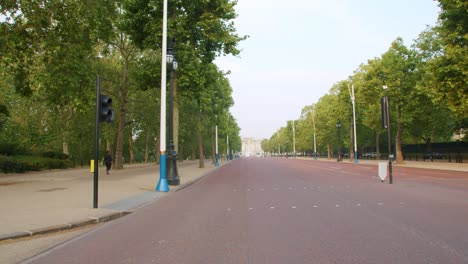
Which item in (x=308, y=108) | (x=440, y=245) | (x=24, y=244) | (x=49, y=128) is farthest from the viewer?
(x=308, y=108)

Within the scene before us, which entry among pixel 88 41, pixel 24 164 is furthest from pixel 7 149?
pixel 88 41

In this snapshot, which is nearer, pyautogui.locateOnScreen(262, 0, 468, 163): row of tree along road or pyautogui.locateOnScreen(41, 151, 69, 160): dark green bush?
pyautogui.locateOnScreen(262, 0, 468, 163): row of tree along road

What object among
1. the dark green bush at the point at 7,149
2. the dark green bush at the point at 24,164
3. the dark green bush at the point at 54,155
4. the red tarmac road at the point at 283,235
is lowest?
the red tarmac road at the point at 283,235

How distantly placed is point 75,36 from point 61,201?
35.0ft

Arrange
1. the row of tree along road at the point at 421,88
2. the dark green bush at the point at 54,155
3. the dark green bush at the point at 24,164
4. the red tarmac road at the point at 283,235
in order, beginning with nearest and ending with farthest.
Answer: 1. the red tarmac road at the point at 283,235
2. the row of tree along road at the point at 421,88
3. the dark green bush at the point at 24,164
4. the dark green bush at the point at 54,155

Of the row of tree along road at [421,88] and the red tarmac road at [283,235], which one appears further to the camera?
the row of tree along road at [421,88]

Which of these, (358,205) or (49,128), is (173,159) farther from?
(49,128)

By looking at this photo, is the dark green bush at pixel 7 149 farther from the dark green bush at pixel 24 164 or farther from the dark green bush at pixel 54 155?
the dark green bush at pixel 54 155

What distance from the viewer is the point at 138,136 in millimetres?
65875

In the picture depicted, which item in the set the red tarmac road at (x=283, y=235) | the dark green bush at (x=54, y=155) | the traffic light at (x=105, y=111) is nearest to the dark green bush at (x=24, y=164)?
the dark green bush at (x=54, y=155)

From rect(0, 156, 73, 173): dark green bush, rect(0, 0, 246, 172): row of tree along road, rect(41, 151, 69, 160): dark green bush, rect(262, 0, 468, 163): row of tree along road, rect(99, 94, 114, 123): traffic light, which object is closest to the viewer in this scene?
rect(99, 94, 114, 123): traffic light

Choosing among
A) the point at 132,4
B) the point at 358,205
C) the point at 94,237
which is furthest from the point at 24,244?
the point at 132,4

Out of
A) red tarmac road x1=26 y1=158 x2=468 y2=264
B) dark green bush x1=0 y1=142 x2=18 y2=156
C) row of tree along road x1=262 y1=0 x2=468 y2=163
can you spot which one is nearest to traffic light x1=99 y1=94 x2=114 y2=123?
red tarmac road x1=26 y1=158 x2=468 y2=264

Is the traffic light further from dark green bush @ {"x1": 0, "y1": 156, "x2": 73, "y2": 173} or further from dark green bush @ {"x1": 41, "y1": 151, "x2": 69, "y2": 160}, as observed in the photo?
dark green bush @ {"x1": 41, "y1": 151, "x2": 69, "y2": 160}
